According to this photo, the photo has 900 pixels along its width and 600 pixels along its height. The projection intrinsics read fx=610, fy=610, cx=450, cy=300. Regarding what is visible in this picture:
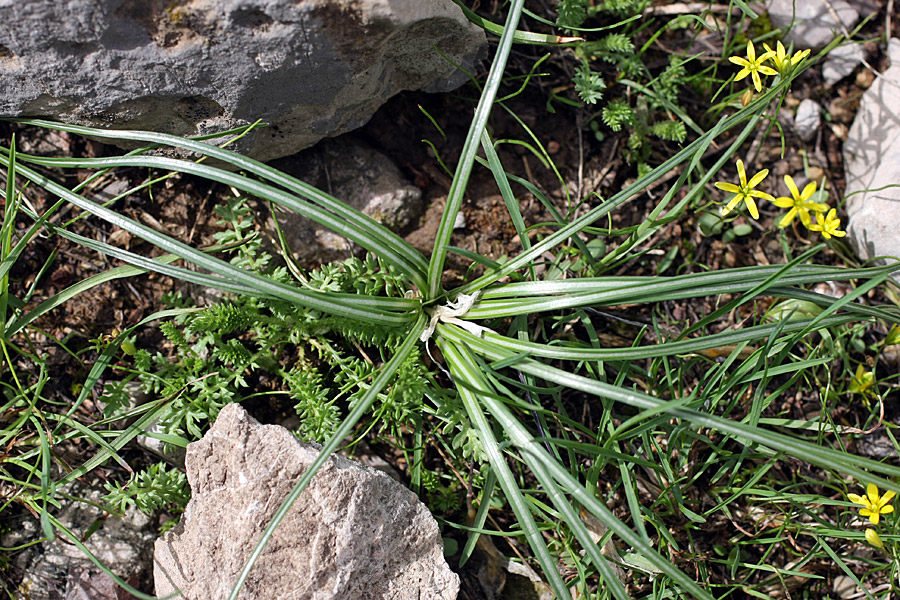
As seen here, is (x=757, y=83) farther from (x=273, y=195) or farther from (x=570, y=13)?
(x=273, y=195)

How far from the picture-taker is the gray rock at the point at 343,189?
2.34 metres

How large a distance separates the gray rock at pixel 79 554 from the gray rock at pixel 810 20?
10.9ft

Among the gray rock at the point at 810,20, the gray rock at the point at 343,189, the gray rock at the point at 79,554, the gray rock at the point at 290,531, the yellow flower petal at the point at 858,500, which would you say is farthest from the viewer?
the gray rock at the point at 810,20

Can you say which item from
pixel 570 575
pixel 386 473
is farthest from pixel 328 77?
pixel 570 575

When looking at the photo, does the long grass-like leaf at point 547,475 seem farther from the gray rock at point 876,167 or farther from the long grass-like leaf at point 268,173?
the gray rock at point 876,167

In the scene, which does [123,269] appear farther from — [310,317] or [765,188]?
[765,188]

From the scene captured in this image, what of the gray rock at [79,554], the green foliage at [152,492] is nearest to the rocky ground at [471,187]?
the gray rock at [79,554]

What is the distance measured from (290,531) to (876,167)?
2.80 meters

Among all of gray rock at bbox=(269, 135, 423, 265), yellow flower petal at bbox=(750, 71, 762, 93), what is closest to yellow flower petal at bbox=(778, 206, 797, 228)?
yellow flower petal at bbox=(750, 71, 762, 93)

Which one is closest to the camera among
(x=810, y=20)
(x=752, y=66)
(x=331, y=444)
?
(x=331, y=444)

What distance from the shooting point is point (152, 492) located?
201 cm

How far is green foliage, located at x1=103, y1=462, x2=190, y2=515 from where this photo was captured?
200 cm

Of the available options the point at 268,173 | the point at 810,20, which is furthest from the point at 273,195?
the point at 810,20

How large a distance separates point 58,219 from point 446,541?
6.10ft
